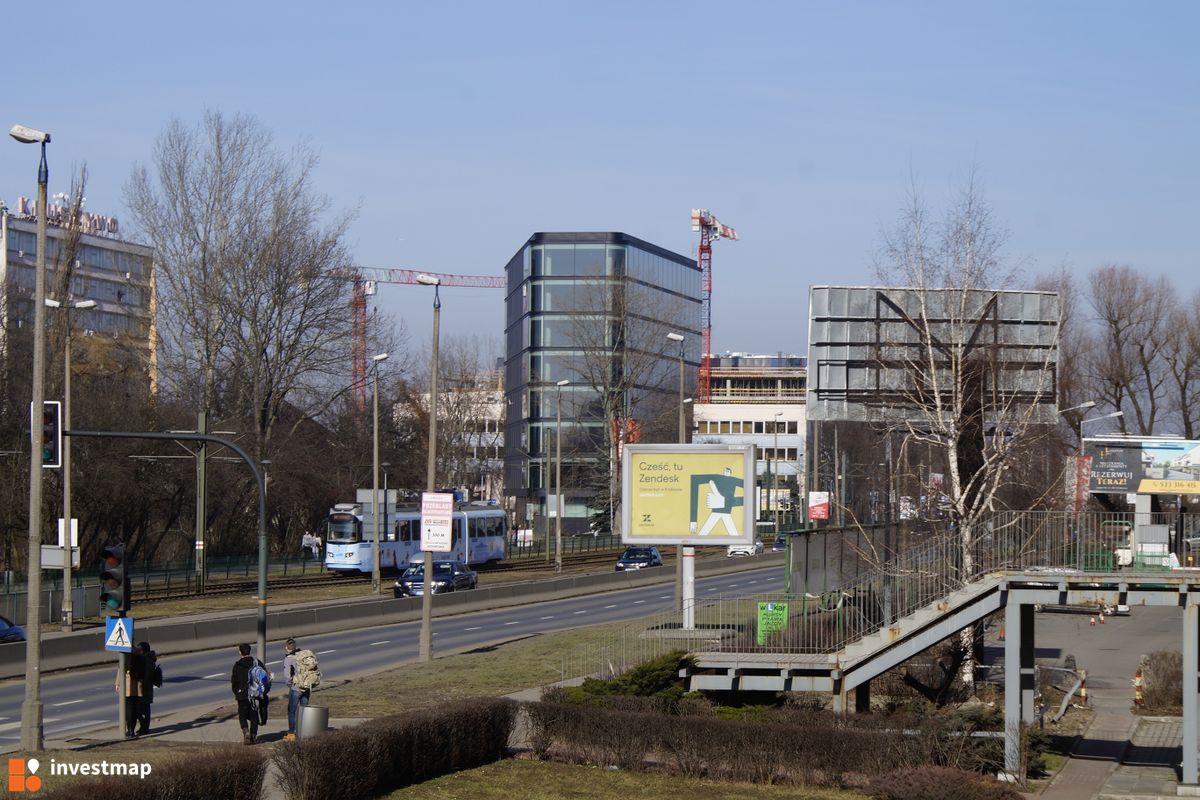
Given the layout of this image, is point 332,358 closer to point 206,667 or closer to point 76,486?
point 76,486

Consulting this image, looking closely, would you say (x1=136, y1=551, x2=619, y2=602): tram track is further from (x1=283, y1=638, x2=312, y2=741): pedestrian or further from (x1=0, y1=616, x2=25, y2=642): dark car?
(x1=283, y1=638, x2=312, y2=741): pedestrian

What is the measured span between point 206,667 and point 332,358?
3363 cm

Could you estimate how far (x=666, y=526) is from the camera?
32.1 meters

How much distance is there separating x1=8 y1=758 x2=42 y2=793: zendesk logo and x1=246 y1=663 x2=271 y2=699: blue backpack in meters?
5.24

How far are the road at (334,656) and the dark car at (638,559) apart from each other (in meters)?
8.19

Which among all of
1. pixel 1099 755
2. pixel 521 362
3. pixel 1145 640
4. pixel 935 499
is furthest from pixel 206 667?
pixel 521 362

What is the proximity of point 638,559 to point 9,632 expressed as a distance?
3794 centimetres

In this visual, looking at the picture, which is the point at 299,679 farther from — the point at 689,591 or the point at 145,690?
the point at 689,591

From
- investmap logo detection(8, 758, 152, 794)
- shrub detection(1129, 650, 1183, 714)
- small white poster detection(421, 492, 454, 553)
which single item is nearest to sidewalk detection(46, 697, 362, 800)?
investmap logo detection(8, 758, 152, 794)

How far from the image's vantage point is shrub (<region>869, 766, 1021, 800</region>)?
Result: 1792 centimetres

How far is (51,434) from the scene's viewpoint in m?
23.2

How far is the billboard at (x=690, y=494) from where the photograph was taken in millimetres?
31906

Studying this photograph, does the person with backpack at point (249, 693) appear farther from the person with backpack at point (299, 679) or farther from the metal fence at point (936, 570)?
the metal fence at point (936, 570)

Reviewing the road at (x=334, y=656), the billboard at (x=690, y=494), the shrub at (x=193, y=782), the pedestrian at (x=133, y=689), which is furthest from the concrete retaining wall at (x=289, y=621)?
the shrub at (x=193, y=782)
